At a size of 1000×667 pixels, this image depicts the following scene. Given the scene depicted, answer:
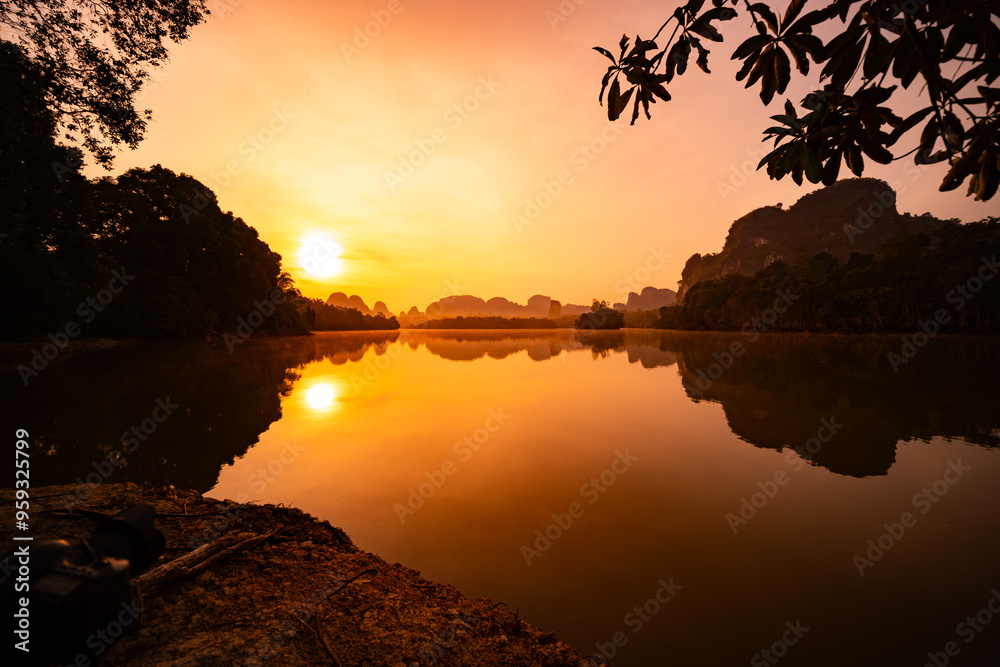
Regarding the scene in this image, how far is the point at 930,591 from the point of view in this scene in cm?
332

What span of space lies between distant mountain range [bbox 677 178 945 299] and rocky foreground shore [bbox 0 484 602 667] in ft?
530

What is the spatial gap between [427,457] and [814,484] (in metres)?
6.49

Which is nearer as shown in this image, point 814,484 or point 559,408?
point 814,484

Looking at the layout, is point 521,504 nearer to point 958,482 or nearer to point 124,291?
point 958,482

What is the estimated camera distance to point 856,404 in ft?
34.2

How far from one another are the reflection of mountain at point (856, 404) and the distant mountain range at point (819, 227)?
14097cm

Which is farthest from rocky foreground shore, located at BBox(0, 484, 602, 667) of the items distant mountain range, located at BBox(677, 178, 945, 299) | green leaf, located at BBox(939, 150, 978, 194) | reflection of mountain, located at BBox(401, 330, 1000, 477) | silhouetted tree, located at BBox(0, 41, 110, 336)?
distant mountain range, located at BBox(677, 178, 945, 299)

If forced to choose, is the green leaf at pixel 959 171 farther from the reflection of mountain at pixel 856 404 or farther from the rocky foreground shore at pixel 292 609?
the reflection of mountain at pixel 856 404

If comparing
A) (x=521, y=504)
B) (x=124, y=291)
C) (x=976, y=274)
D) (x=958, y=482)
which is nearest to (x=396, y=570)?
(x=521, y=504)

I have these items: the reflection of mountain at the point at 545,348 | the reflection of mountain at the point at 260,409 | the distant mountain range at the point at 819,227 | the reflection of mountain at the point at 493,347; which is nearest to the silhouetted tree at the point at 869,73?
the reflection of mountain at the point at 260,409

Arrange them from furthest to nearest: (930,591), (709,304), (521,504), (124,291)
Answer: (709,304), (124,291), (521,504), (930,591)

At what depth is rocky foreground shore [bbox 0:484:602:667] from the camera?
230 centimetres

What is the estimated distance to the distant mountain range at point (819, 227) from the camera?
13175 cm

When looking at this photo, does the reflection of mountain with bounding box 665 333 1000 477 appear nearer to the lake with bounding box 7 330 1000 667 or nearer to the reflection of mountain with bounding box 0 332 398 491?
the lake with bounding box 7 330 1000 667
